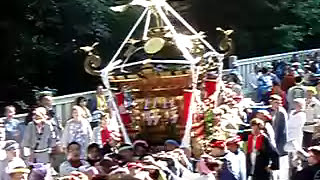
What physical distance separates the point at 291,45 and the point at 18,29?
39.2 ft

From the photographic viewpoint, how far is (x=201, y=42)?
10.5m

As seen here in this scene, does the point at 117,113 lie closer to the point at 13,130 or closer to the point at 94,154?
the point at 94,154

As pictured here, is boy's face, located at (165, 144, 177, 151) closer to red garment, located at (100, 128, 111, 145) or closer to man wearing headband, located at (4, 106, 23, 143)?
red garment, located at (100, 128, 111, 145)

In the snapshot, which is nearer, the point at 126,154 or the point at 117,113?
the point at 126,154

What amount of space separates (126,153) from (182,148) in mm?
702

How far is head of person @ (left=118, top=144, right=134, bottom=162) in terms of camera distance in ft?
28.9

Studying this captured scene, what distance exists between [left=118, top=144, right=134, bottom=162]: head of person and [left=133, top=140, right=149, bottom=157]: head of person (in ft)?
0.20

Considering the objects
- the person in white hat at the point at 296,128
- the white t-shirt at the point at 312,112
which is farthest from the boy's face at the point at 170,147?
the white t-shirt at the point at 312,112

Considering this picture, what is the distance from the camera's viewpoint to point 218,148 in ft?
30.6

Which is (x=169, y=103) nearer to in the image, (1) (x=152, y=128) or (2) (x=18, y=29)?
(1) (x=152, y=128)

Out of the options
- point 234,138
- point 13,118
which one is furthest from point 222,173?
point 13,118

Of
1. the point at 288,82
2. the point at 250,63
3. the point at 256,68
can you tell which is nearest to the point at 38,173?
the point at 288,82

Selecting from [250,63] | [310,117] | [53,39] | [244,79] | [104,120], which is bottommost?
[104,120]

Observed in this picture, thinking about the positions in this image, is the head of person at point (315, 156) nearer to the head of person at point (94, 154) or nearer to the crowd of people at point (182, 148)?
the crowd of people at point (182, 148)
